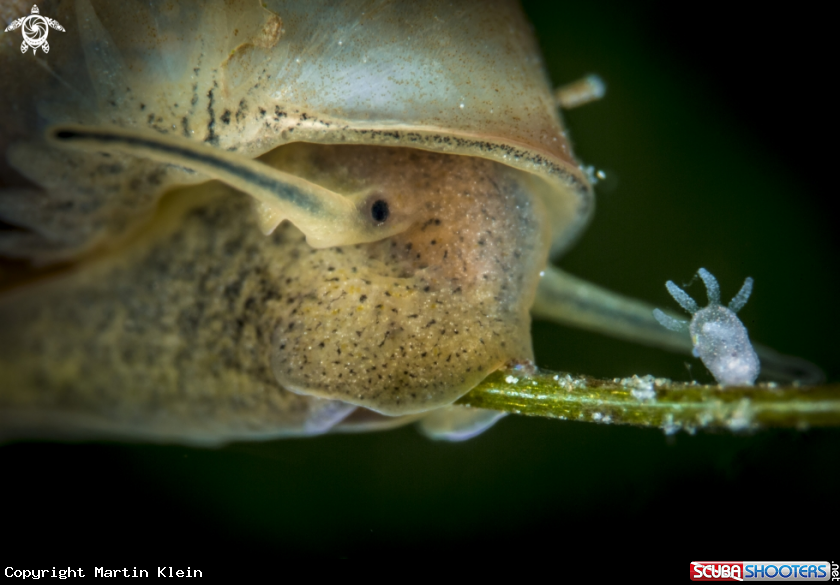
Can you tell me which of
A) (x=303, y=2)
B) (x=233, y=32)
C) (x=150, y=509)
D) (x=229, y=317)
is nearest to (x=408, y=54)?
(x=303, y=2)

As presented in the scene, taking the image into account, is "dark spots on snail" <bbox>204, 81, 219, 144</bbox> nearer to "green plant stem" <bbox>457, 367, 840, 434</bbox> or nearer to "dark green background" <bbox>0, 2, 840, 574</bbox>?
"green plant stem" <bbox>457, 367, 840, 434</bbox>

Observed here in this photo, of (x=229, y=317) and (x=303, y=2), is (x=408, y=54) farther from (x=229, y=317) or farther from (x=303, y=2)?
(x=229, y=317)

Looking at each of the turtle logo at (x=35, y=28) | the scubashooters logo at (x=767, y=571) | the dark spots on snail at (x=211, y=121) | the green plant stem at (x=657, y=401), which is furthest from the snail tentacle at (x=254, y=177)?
the scubashooters logo at (x=767, y=571)

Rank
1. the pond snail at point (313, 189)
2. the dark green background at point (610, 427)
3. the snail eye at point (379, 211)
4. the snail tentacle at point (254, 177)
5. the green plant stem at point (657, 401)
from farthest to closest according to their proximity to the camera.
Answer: the dark green background at point (610, 427) → the snail eye at point (379, 211) → the pond snail at point (313, 189) → the snail tentacle at point (254, 177) → the green plant stem at point (657, 401)

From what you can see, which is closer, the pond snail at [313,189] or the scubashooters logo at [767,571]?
the pond snail at [313,189]

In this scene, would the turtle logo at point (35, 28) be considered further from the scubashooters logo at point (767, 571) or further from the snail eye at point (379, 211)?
Result: the scubashooters logo at point (767, 571)

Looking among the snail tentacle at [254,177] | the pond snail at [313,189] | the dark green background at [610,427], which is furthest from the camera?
the dark green background at [610,427]

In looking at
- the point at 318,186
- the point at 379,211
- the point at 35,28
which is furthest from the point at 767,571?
the point at 35,28
